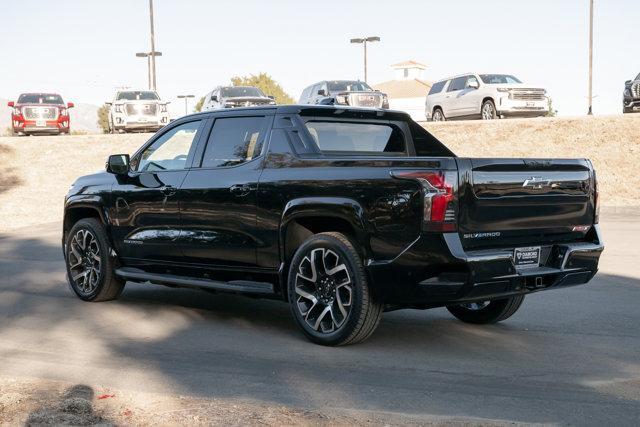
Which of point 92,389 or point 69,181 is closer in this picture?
point 92,389

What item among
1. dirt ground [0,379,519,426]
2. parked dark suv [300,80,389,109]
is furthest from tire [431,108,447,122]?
dirt ground [0,379,519,426]

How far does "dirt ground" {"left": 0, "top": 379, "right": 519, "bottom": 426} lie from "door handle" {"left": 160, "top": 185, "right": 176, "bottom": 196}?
9.47 ft

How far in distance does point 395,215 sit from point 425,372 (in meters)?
1.07

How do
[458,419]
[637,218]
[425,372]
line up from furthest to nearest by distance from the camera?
[637,218]
[425,372]
[458,419]

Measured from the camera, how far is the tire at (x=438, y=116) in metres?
33.3

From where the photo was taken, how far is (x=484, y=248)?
6387 millimetres

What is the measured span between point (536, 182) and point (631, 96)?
25.4m

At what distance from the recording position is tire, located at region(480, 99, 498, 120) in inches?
1191

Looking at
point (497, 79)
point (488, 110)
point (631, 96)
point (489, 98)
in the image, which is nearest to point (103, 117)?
point (497, 79)

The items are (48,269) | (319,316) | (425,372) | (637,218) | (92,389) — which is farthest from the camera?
(637,218)

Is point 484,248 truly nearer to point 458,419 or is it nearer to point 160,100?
Answer: point 458,419

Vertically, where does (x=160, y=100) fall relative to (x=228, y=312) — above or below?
above

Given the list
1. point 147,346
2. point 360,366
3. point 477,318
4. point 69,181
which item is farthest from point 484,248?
point 69,181

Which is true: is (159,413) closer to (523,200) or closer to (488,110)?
(523,200)
